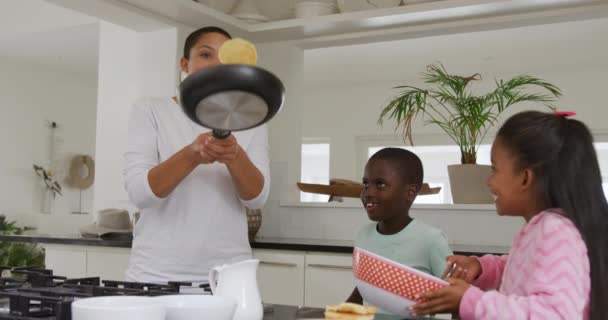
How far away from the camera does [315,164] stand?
897cm

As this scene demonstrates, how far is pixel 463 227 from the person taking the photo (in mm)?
2797

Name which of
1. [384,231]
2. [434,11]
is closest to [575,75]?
[434,11]

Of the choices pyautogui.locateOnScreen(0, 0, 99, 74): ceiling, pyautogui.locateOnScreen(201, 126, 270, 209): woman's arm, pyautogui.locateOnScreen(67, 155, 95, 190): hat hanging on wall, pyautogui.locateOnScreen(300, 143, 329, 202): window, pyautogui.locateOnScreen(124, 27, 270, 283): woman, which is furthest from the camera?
pyautogui.locateOnScreen(300, 143, 329, 202): window

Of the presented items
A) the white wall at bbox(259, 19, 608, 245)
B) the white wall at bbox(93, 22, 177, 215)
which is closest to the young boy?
the white wall at bbox(259, 19, 608, 245)

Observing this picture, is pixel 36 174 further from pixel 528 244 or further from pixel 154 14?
pixel 528 244

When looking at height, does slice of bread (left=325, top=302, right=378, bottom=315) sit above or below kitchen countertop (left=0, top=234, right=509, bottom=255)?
above

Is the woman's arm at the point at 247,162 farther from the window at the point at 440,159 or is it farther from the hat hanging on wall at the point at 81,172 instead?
the window at the point at 440,159

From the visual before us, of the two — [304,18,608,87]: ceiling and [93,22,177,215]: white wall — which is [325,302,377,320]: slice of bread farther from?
[304,18,608,87]: ceiling

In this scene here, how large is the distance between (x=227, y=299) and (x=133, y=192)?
671 millimetres

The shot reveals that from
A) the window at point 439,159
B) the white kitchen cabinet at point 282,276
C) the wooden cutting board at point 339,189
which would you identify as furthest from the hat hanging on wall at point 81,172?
the white kitchen cabinet at point 282,276

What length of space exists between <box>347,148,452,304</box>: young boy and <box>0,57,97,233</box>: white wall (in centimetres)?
507

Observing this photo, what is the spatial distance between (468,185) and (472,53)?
3.83 meters

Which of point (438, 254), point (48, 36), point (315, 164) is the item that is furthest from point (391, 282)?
point (315, 164)

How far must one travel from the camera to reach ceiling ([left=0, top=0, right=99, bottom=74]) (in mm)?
4703
